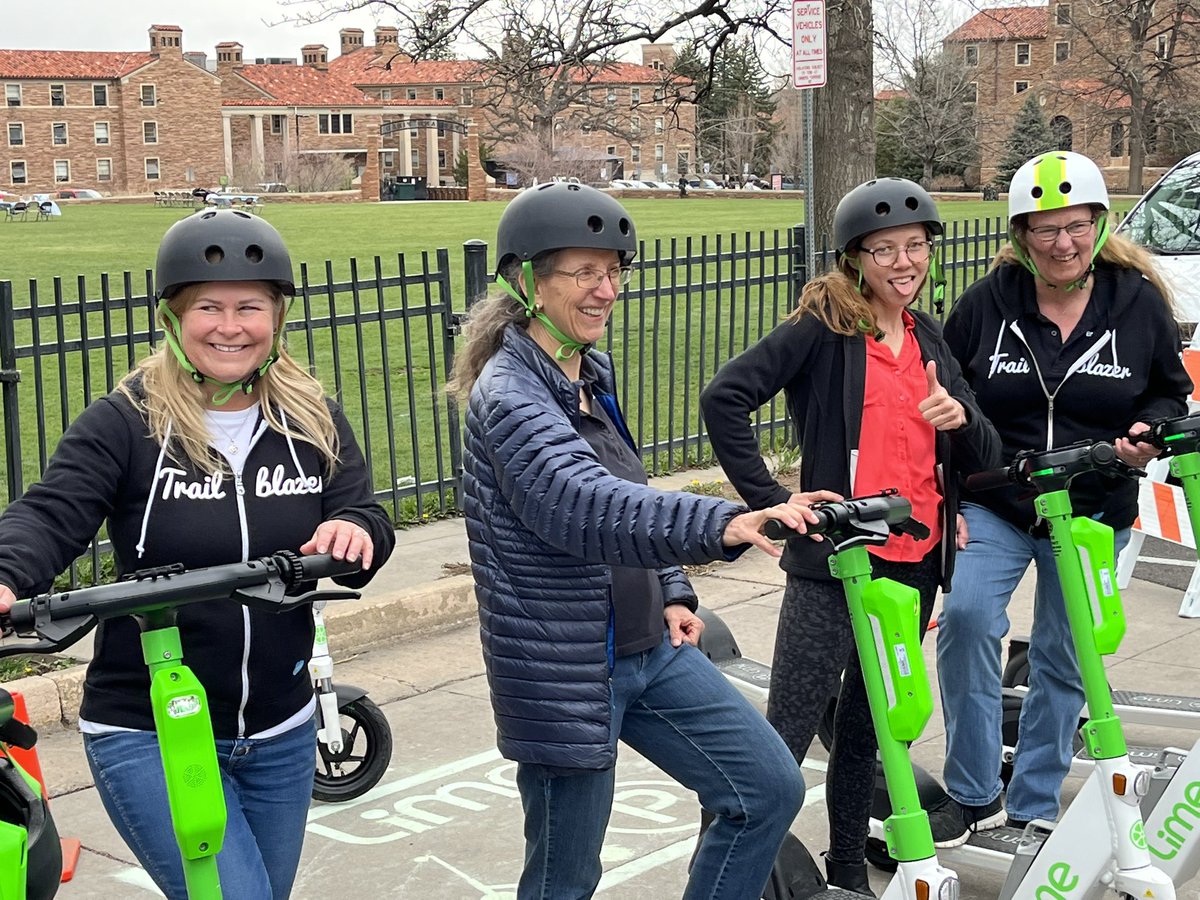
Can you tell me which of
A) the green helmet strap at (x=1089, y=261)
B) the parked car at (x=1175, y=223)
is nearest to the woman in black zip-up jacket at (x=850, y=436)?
the green helmet strap at (x=1089, y=261)

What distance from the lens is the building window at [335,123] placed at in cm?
12338

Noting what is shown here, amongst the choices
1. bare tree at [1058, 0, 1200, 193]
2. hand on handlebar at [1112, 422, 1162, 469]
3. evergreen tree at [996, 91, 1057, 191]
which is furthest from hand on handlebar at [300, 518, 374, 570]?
evergreen tree at [996, 91, 1057, 191]

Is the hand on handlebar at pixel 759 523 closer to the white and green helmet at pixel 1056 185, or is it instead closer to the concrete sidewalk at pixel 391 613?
the white and green helmet at pixel 1056 185

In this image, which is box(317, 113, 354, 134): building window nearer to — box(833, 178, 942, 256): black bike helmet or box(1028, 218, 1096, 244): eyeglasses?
box(1028, 218, 1096, 244): eyeglasses

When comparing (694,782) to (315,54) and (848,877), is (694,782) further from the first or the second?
(315,54)

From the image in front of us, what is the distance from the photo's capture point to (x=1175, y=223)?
10.5 meters

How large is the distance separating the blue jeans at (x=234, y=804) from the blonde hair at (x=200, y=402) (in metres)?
0.54

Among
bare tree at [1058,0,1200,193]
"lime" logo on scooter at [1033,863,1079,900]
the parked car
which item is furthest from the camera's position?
bare tree at [1058,0,1200,193]

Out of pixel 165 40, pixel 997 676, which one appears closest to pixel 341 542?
pixel 997 676

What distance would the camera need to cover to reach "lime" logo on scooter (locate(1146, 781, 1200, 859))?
3.98 meters

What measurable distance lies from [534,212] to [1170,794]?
229 cm

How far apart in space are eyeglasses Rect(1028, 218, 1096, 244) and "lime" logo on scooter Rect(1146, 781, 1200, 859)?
4.98 feet

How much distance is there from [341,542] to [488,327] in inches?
25.0

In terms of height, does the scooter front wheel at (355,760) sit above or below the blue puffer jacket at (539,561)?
below
